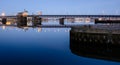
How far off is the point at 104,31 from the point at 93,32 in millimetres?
2543

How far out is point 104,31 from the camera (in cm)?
4747

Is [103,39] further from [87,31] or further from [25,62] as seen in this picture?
[25,62]

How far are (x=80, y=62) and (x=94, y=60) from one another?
187cm

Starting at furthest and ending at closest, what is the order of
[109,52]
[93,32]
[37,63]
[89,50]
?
[93,32] → [89,50] → [109,52] → [37,63]

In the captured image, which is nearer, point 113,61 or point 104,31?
point 113,61

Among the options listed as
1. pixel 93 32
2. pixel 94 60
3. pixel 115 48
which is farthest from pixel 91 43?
pixel 94 60

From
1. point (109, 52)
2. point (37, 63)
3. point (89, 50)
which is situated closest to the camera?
point (37, 63)

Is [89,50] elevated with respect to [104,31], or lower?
lower

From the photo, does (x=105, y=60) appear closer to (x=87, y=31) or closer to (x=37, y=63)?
(x=37, y=63)

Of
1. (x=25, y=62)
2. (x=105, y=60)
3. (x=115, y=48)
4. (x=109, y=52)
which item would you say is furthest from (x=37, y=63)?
(x=115, y=48)

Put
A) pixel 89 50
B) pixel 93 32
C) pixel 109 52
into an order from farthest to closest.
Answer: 1. pixel 93 32
2. pixel 89 50
3. pixel 109 52

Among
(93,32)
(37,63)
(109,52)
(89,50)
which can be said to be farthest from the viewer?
(93,32)

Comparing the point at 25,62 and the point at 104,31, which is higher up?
the point at 104,31

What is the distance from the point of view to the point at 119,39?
4494 centimetres
